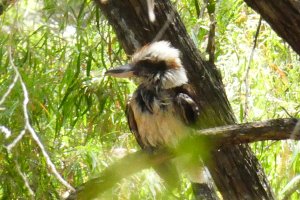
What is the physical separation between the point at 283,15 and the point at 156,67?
1.24m

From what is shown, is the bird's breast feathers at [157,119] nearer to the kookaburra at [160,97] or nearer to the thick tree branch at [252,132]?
the kookaburra at [160,97]

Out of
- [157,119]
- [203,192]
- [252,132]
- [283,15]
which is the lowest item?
[203,192]

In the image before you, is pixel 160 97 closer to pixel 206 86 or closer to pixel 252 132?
pixel 206 86

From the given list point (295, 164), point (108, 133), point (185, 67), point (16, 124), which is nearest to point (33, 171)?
point (16, 124)

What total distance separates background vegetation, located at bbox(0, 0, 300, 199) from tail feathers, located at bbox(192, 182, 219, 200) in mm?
78

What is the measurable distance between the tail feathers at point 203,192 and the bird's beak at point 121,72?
589mm

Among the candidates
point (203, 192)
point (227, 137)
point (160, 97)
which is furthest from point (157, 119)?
point (227, 137)

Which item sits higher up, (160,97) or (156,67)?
(156,67)

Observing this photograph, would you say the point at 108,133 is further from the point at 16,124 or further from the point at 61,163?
the point at 16,124

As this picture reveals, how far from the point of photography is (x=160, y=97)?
10.3ft

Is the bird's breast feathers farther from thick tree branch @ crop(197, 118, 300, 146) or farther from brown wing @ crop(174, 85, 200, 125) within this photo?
thick tree branch @ crop(197, 118, 300, 146)

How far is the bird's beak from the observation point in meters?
3.03

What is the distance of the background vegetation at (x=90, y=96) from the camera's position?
10.7 feet

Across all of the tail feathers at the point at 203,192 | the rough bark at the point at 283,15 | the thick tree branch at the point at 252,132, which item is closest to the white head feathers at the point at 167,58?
the tail feathers at the point at 203,192
